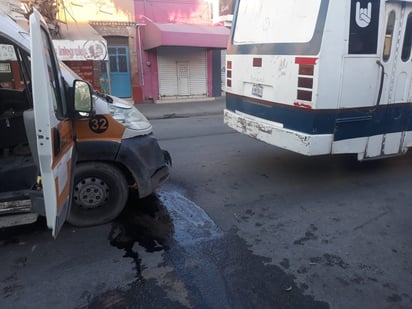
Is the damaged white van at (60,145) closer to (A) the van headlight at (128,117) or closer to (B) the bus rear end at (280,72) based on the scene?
(A) the van headlight at (128,117)

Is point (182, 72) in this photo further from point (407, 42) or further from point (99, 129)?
point (99, 129)

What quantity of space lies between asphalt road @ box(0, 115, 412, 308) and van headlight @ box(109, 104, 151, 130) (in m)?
1.07

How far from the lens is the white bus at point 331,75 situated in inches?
172

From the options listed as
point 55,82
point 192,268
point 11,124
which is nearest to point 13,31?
point 55,82

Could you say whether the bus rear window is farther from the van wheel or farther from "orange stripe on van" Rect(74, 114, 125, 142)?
the van wheel

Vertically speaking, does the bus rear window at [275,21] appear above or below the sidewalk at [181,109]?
above

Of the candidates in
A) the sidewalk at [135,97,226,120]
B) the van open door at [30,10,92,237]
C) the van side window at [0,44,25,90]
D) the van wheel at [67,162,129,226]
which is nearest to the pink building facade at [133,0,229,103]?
the sidewalk at [135,97,226,120]

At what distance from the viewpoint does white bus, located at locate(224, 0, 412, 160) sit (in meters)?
4.37

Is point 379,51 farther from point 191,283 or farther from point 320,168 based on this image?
point 191,283

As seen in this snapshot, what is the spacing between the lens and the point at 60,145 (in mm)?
2879

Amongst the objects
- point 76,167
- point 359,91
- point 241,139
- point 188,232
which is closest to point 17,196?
point 76,167

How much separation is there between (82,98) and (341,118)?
3256 millimetres

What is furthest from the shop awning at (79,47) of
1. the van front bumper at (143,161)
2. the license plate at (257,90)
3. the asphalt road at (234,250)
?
the van front bumper at (143,161)

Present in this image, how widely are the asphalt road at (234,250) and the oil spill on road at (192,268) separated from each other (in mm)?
10
